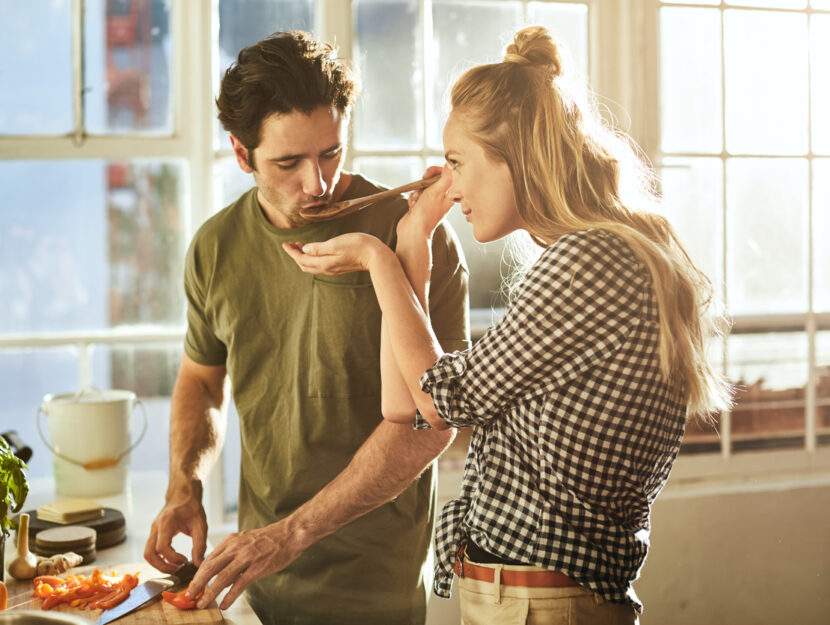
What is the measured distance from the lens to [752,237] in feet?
9.27

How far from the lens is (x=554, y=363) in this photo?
107 centimetres

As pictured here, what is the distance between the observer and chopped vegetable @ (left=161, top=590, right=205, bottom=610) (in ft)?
3.99

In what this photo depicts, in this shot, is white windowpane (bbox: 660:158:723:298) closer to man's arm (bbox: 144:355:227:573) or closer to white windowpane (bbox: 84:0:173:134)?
white windowpane (bbox: 84:0:173:134)

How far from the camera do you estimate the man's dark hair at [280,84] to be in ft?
4.82

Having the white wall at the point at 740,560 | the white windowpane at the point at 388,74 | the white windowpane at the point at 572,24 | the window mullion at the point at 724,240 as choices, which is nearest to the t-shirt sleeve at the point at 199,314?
the white windowpane at the point at 388,74

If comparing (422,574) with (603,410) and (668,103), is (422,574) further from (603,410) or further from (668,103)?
(668,103)

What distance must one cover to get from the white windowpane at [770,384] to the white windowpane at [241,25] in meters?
1.61

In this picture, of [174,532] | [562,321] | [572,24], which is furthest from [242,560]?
[572,24]

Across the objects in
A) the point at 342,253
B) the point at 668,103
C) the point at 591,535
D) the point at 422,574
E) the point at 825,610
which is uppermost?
the point at 668,103

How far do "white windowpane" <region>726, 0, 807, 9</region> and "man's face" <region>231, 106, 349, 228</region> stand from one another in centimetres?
177

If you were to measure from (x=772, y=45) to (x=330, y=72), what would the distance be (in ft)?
6.11

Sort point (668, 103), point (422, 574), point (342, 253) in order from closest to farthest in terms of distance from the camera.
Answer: point (342, 253) → point (422, 574) → point (668, 103)

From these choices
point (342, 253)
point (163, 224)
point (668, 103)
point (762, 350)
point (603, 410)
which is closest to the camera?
point (603, 410)

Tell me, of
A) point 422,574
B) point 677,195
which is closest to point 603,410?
point 422,574
